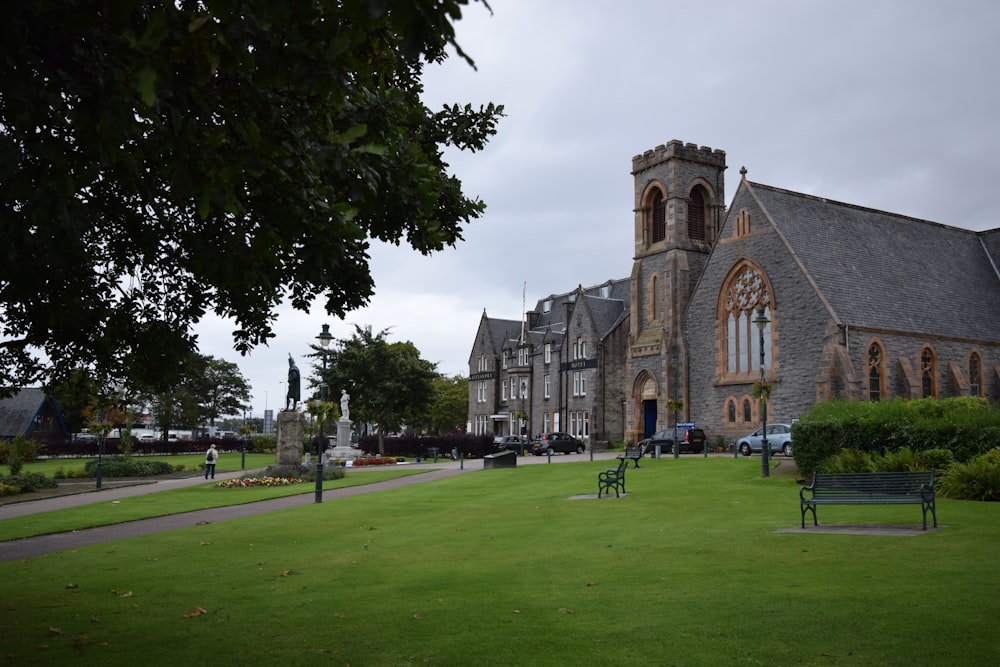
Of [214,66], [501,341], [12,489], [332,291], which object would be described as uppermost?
[501,341]

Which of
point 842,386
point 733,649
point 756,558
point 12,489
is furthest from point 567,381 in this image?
point 733,649

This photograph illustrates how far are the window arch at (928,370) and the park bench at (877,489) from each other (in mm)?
33064

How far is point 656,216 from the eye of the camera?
2218 inches

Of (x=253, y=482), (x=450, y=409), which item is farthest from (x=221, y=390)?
(x=253, y=482)

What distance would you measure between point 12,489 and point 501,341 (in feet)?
170

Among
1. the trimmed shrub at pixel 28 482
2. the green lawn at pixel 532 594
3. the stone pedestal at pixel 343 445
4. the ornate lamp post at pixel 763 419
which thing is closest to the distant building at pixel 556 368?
the stone pedestal at pixel 343 445

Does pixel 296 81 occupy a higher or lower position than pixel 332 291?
higher

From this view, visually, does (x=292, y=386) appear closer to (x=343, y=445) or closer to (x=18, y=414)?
(x=343, y=445)

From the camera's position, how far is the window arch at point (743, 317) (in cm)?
4612

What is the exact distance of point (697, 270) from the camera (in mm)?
53938

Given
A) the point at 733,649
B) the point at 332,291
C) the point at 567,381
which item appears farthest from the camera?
A: the point at 567,381

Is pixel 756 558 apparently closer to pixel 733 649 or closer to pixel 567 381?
pixel 733 649

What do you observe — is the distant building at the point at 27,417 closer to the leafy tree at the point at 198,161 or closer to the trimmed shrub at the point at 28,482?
Answer: the trimmed shrub at the point at 28,482

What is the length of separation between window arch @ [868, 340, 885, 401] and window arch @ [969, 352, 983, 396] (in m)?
7.93
